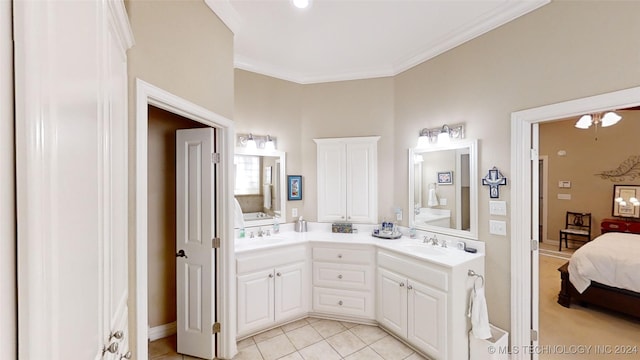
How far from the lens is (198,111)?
1.91 meters

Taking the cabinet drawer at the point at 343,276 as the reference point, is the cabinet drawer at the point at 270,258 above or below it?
above

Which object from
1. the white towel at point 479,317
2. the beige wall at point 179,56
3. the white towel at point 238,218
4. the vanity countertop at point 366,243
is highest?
the beige wall at point 179,56

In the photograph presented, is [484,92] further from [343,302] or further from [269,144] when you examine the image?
[343,302]

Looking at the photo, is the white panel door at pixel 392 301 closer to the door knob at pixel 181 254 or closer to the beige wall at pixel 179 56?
the door knob at pixel 181 254

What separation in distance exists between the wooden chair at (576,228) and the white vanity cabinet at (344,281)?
514cm

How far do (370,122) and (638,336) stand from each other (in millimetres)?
3453

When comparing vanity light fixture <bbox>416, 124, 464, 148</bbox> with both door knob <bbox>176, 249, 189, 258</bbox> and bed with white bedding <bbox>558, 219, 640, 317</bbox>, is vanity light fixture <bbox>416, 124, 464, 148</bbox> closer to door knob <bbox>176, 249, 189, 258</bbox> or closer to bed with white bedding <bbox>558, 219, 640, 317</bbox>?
bed with white bedding <bbox>558, 219, 640, 317</bbox>

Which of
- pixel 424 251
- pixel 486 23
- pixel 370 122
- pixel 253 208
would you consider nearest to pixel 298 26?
pixel 370 122

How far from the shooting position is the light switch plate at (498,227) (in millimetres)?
2309

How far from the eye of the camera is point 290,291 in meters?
2.88

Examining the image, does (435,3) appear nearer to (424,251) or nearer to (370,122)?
Answer: (370,122)

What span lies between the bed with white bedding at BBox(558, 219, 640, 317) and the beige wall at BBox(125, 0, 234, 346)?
14.1ft

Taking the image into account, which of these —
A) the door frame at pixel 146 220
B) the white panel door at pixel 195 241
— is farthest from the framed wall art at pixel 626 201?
the white panel door at pixel 195 241

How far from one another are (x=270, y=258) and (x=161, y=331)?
132 centimetres
